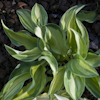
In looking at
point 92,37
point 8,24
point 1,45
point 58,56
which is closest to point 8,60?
point 1,45

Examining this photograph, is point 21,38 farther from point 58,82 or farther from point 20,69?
point 58,82

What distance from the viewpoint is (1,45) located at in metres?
1.23

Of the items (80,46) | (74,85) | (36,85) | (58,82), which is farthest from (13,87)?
(80,46)

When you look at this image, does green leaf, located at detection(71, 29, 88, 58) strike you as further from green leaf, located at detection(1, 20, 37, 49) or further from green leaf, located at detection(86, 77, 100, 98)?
green leaf, located at detection(1, 20, 37, 49)

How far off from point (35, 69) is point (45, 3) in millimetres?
568

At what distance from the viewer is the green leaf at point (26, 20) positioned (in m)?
1.00

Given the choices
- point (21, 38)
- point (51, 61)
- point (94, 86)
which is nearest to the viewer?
point (51, 61)

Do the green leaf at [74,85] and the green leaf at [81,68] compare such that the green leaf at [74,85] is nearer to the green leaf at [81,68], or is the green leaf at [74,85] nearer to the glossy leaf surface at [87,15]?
the green leaf at [81,68]

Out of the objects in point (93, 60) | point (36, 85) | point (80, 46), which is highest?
point (80, 46)

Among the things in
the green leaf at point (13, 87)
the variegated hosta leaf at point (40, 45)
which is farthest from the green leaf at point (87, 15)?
the green leaf at point (13, 87)

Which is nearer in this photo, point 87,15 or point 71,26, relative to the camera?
point 71,26

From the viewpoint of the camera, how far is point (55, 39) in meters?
0.89

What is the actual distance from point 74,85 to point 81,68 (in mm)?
120

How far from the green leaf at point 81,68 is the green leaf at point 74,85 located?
2.6 inches
